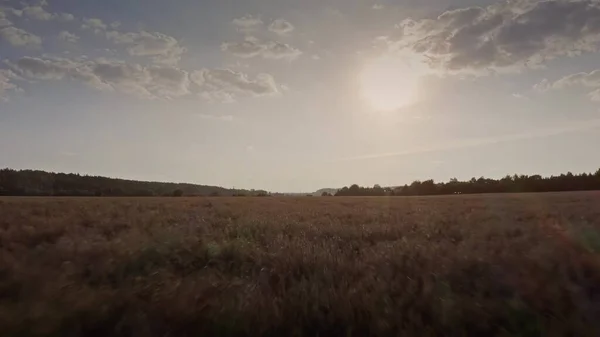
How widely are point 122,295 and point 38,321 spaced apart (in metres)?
0.85

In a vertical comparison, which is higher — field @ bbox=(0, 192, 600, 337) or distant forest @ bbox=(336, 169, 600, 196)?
distant forest @ bbox=(336, 169, 600, 196)

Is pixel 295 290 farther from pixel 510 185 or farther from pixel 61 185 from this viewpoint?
pixel 61 185

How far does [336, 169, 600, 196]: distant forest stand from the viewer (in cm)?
7219

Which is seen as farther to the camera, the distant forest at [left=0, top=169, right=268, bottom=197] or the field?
the distant forest at [left=0, top=169, right=268, bottom=197]

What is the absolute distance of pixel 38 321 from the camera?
380 cm

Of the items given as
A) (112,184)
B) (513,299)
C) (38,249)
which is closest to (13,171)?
(112,184)

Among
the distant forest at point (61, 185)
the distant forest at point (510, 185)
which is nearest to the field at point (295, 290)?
the distant forest at point (510, 185)

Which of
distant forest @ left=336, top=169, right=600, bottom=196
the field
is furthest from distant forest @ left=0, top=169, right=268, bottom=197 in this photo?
the field

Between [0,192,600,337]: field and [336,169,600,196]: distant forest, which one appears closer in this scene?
[0,192,600,337]: field

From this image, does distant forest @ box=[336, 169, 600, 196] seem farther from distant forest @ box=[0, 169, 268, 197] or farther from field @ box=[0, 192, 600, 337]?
field @ box=[0, 192, 600, 337]

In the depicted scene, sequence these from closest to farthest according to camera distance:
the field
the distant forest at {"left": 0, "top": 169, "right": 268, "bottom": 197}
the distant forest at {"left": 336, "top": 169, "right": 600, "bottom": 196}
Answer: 1. the field
2. the distant forest at {"left": 336, "top": 169, "right": 600, "bottom": 196}
3. the distant forest at {"left": 0, "top": 169, "right": 268, "bottom": 197}

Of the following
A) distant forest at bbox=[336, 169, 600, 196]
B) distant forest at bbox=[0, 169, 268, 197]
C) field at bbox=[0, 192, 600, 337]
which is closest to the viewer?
field at bbox=[0, 192, 600, 337]

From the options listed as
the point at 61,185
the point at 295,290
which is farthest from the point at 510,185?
the point at 61,185

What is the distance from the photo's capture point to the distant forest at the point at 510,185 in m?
72.2
